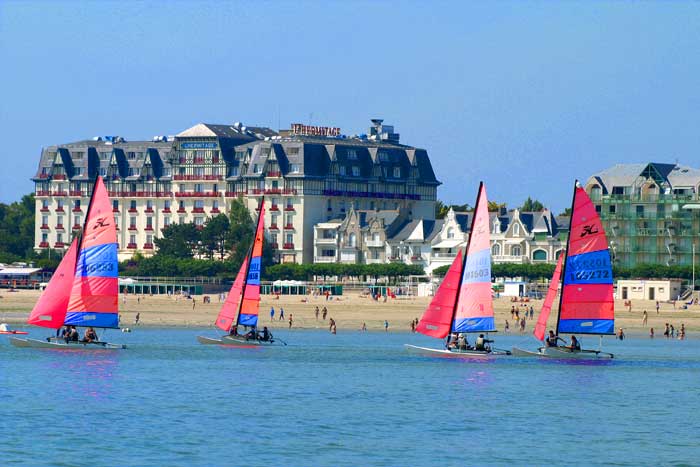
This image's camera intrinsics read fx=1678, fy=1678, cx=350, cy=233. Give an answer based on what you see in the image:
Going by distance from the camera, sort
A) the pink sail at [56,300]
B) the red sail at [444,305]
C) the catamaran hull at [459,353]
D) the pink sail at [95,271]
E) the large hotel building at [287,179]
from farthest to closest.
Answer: the large hotel building at [287,179] → the catamaran hull at [459,353] → the red sail at [444,305] → the pink sail at [56,300] → the pink sail at [95,271]

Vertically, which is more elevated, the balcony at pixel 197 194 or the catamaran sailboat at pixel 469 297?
the balcony at pixel 197 194

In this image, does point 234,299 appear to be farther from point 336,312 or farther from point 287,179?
point 287,179

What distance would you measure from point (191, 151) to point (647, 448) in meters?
149

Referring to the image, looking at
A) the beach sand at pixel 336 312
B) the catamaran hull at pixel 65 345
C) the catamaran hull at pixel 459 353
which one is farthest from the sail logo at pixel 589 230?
the beach sand at pixel 336 312

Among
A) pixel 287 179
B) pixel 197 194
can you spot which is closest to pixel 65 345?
pixel 287 179

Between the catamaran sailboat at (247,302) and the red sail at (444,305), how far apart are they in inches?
433

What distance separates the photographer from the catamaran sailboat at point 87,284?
76000 mm

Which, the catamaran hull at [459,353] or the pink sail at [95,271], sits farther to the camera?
the catamaran hull at [459,353]

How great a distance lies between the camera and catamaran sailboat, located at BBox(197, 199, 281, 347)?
282 ft

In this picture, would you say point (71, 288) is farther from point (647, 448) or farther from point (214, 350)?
point (647, 448)

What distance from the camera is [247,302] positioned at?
284 feet

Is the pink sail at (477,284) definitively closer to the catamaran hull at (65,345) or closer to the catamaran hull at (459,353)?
the catamaran hull at (459,353)

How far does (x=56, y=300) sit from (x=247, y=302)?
12999 mm

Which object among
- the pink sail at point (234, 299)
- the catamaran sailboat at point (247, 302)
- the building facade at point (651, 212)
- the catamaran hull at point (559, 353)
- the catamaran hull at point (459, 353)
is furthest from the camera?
the building facade at point (651, 212)
